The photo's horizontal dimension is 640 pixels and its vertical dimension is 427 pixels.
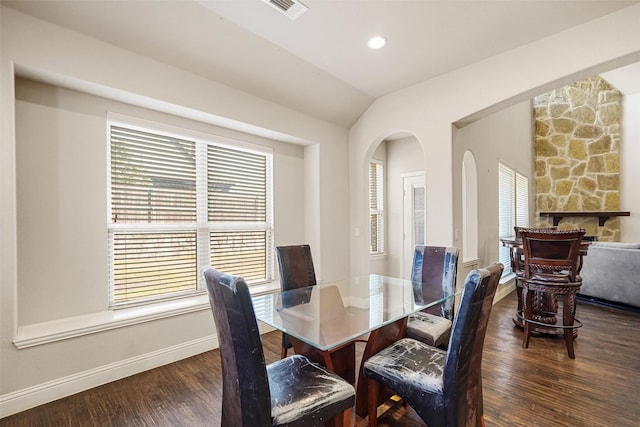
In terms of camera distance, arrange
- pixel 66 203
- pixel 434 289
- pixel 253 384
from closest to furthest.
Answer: pixel 253 384 → pixel 66 203 → pixel 434 289

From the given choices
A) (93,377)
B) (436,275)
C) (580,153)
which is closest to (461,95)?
(436,275)

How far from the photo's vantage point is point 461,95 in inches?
125

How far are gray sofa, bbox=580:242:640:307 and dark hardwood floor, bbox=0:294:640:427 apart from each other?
118 centimetres

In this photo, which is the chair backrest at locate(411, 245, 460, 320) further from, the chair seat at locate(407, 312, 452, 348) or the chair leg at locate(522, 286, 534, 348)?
the chair leg at locate(522, 286, 534, 348)

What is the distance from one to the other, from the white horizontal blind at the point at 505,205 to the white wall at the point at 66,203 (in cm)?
489

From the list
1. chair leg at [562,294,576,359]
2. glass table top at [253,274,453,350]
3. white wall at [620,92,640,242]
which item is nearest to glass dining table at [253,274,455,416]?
glass table top at [253,274,453,350]

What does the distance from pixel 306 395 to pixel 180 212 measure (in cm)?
227

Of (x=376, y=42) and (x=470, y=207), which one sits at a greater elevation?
(x=376, y=42)

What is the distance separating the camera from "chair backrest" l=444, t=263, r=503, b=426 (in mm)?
1349

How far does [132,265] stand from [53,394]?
1.02m

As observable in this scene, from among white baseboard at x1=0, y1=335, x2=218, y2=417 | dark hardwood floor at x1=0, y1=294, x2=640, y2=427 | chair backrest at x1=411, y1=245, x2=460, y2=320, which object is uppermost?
chair backrest at x1=411, y1=245, x2=460, y2=320

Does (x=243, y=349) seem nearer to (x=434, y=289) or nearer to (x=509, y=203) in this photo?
(x=434, y=289)

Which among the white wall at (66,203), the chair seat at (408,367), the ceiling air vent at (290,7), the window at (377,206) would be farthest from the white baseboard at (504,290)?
the ceiling air vent at (290,7)

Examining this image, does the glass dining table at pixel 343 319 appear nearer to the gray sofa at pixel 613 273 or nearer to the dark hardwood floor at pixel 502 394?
the dark hardwood floor at pixel 502 394
